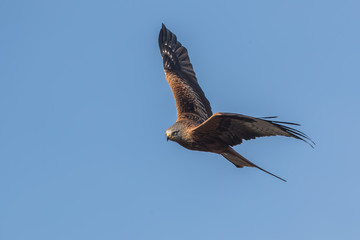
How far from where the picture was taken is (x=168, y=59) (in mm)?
13742

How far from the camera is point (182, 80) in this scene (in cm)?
1284

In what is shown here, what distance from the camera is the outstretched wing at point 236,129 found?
8721mm

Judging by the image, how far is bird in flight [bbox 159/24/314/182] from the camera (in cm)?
898

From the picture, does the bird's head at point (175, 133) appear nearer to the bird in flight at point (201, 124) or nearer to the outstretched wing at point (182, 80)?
the bird in flight at point (201, 124)

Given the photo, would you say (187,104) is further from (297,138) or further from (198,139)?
(297,138)

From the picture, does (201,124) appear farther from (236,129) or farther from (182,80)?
(182,80)

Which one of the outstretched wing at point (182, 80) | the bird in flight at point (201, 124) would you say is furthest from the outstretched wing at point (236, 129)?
the outstretched wing at point (182, 80)

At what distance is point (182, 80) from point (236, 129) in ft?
11.9

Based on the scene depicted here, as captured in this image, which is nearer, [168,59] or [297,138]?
[297,138]

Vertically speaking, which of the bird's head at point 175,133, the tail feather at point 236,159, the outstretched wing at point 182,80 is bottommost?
the tail feather at point 236,159

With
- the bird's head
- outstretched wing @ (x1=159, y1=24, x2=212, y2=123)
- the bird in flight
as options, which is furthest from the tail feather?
outstretched wing @ (x1=159, y1=24, x2=212, y2=123)

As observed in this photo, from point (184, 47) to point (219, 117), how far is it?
16.9 feet

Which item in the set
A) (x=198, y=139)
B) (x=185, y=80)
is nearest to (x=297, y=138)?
(x=198, y=139)

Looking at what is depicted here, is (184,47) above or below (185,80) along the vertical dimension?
above
